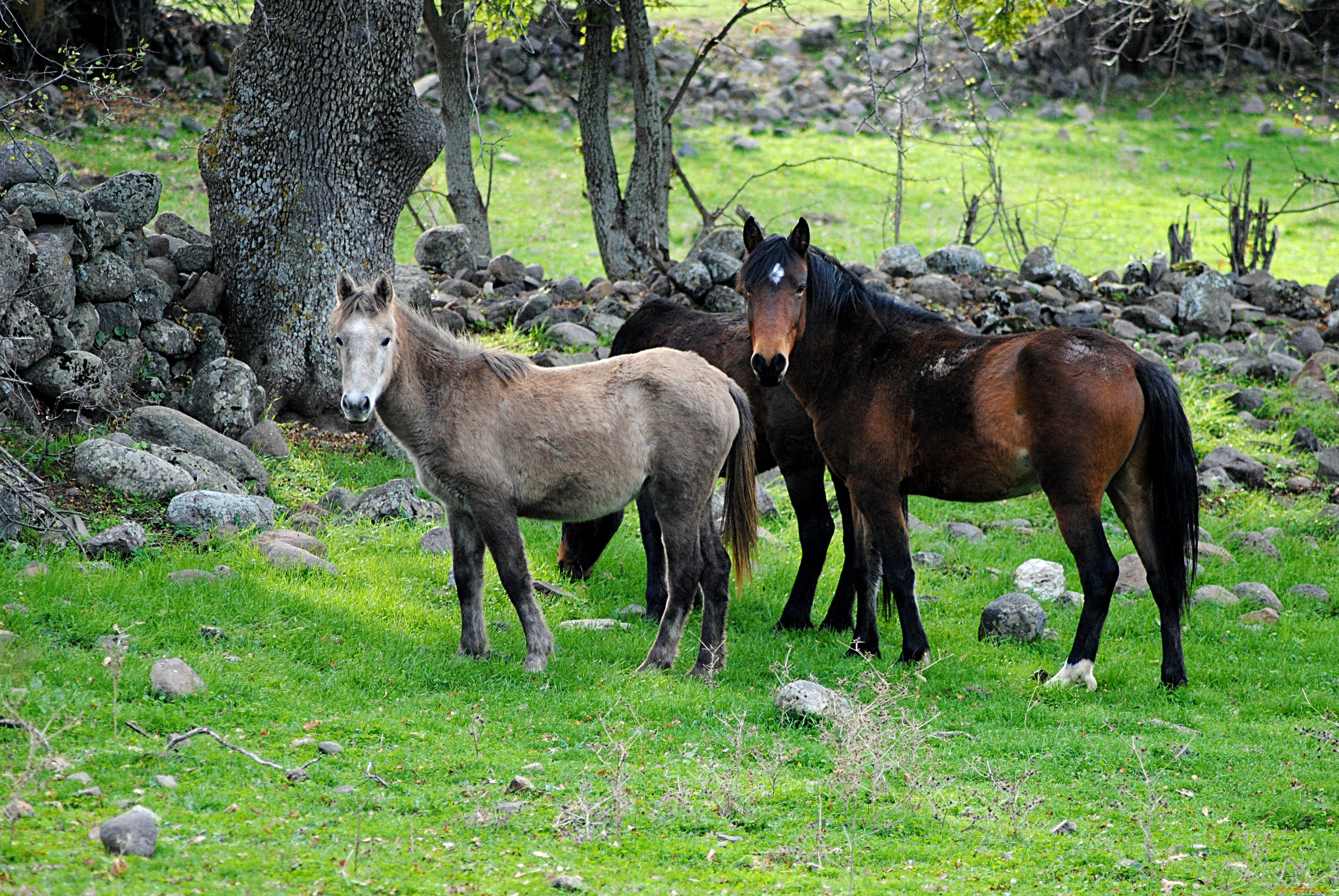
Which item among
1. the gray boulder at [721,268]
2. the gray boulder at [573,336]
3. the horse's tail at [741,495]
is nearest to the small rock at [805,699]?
the horse's tail at [741,495]

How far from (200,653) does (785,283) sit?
430 cm

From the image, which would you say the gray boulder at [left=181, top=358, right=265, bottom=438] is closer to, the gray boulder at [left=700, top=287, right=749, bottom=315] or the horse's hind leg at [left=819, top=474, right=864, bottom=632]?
the horse's hind leg at [left=819, top=474, right=864, bottom=632]

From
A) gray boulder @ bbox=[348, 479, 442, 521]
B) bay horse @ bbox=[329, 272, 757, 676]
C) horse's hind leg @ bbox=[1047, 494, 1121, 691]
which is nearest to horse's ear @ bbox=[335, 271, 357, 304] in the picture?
bay horse @ bbox=[329, 272, 757, 676]

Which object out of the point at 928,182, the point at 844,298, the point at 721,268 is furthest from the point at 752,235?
the point at 928,182

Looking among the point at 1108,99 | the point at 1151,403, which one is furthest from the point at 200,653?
the point at 1108,99

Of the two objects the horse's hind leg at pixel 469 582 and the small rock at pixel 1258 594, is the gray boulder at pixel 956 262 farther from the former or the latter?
the horse's hind leg at pixel 469 582

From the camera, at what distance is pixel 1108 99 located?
30.0 meters

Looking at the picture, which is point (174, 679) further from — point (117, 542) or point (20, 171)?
point (20, 171)

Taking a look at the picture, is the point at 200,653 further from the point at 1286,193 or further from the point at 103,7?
the point at 1286,193

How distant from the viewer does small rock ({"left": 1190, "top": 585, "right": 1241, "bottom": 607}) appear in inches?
360

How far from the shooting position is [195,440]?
30.3ft

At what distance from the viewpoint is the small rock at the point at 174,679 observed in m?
5.77

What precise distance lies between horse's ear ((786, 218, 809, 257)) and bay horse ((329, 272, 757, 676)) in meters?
1.17

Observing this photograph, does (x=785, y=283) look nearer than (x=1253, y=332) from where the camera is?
Yes
